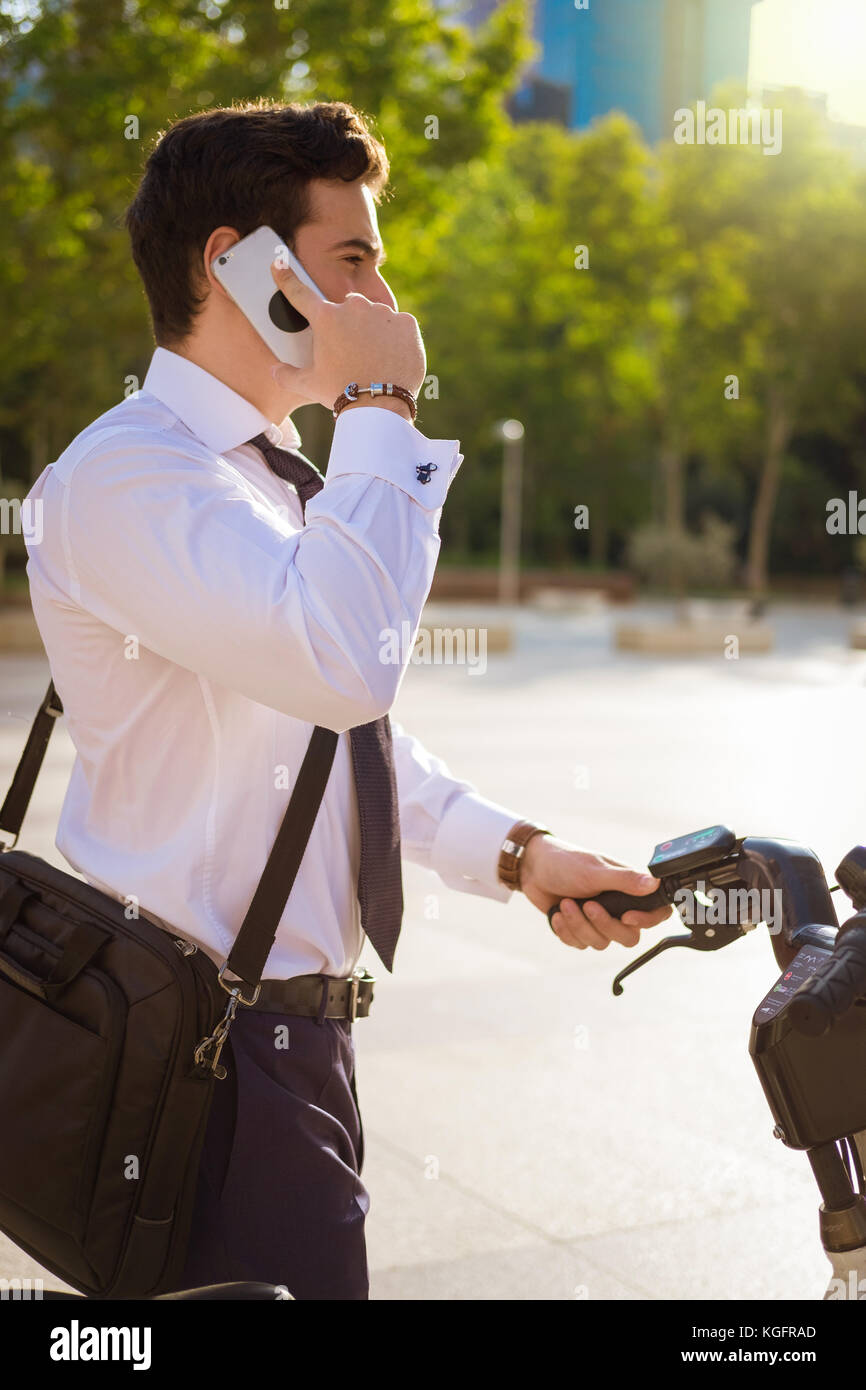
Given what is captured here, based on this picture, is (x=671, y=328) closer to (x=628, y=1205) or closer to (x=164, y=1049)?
(x=628, y=1205)

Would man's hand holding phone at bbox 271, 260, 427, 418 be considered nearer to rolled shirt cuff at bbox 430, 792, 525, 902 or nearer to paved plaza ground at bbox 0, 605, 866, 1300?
rolled shirt cuff at bbox 430, 792, 525, 902

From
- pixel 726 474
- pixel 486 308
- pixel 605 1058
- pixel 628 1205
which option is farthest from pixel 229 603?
pixel 726 474

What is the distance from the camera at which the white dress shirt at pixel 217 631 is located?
1.61 meters

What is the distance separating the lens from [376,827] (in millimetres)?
1973

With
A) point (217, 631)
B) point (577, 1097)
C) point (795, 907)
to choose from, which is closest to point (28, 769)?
point (217, 631)

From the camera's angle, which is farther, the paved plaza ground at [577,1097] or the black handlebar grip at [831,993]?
the paved plaza ground at [577,1097]

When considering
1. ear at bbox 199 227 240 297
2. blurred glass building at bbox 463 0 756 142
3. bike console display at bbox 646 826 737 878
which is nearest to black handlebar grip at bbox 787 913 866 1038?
bike console display at bbox 646 826 737 878

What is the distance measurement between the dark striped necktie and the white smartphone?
15 cm

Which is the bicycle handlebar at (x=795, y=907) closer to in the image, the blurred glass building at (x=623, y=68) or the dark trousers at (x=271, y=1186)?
the dark trousers at (x=271, y=1186)

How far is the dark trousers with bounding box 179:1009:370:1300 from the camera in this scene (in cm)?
183

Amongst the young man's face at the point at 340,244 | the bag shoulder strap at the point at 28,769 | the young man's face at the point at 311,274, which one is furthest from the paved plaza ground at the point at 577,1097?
the young man's face at the point at 340,244

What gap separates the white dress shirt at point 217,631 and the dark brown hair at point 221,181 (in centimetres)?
10

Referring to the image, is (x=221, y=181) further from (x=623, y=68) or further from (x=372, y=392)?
(x=623, y=68)
